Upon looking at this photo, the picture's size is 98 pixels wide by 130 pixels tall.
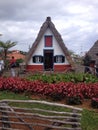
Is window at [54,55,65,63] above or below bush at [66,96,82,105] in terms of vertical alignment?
above

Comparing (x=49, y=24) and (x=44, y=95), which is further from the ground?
(x=49, y=24)

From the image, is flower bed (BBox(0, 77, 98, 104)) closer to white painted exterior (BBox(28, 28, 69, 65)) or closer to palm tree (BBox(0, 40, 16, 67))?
white painted exterior (BBox(28, 28, 69, 65))

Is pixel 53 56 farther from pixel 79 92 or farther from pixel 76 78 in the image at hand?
pixel 79 92

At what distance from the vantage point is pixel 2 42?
43.3m

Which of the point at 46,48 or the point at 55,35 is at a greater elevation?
the point at 55,35

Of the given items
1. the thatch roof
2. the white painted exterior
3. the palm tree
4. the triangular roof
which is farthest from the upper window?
the palm tree

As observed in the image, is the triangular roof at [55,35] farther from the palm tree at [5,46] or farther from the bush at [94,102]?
the bush at [94,102]

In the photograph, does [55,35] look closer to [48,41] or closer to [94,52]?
[48,41]

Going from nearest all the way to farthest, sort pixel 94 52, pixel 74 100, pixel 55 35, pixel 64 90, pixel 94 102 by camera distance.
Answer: pixel 94 102
pixel 74 100
pixel 64 90
pixel 55 35
pixel 94 52

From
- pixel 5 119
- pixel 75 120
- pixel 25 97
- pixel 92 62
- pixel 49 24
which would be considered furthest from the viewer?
pixel 92 62

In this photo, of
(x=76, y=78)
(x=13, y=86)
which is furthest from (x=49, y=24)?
(x=13, y=86)

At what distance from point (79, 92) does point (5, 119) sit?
5.46m

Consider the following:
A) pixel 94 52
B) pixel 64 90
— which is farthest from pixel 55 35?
pixel 64 90

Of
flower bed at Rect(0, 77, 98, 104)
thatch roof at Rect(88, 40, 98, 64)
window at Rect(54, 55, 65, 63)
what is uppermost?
thatch roof at Rect(88, 40, 98, 64)
